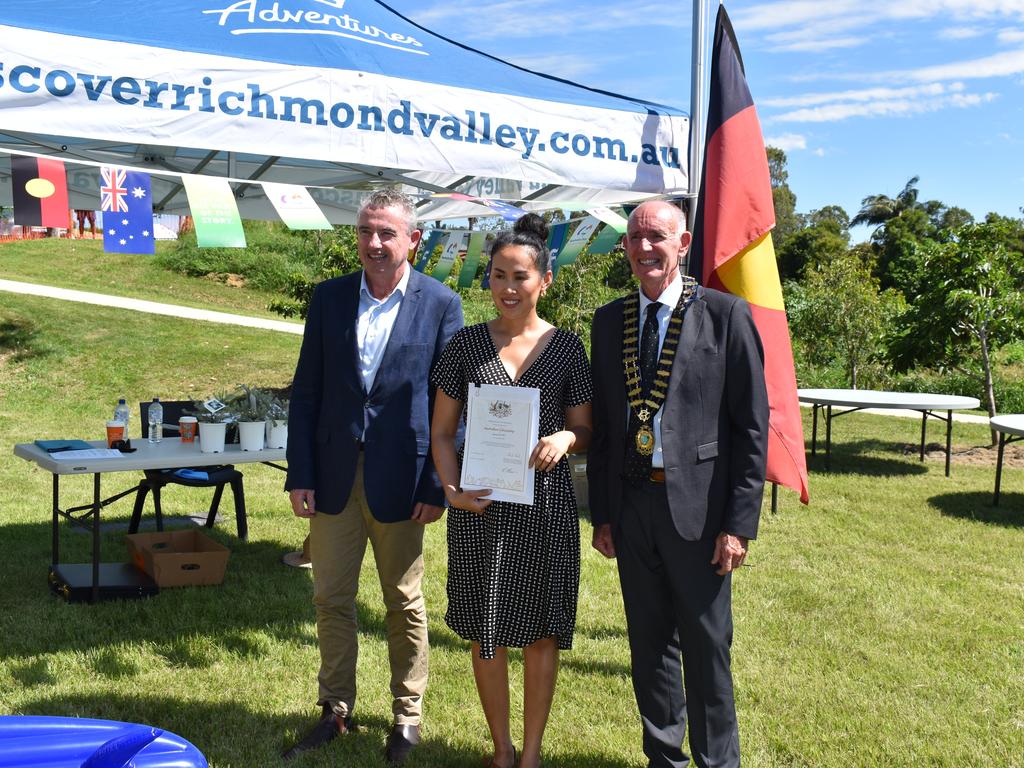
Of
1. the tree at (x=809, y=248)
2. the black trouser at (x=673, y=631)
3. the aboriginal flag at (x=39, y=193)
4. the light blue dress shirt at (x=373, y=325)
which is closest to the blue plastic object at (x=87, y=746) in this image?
the black trouser at (x=673, y=631)

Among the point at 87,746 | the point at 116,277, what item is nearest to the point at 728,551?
the point at 87,746

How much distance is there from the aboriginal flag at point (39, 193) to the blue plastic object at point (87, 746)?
285 cm

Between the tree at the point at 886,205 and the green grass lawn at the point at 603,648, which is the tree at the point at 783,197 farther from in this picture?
the green grass lawn at the point at 603,648

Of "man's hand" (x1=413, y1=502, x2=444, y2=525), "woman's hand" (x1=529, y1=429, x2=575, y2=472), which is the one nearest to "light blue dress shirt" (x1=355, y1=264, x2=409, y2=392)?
"man's hand" (x1=413, y1=502, x2=444, y2=525)

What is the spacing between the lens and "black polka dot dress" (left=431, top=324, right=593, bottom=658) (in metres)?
3.05

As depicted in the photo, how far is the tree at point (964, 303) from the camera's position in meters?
10.7

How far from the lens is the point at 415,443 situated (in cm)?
343

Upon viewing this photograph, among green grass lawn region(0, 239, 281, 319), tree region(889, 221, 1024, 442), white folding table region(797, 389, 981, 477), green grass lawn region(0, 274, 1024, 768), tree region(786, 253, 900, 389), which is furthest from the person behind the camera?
green grass lawn region(0, 239, 281, 319)

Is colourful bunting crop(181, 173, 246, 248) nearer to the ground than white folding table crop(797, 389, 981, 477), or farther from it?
farther from it

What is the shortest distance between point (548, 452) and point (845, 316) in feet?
42.4

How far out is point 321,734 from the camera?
11.6 feet

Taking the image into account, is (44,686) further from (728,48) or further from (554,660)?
(728,48)

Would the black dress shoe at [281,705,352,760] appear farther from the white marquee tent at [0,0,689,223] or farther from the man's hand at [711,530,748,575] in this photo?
the white marquee tent at [0,0,689,223]

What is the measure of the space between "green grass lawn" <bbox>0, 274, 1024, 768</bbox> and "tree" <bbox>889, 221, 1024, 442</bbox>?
121 inches
